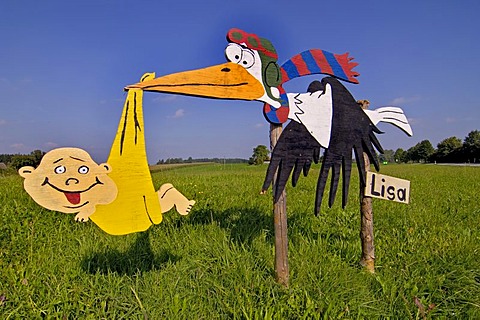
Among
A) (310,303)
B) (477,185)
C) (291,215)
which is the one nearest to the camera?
(310,303)

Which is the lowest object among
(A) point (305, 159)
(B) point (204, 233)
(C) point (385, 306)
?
(C) point (385, 306)

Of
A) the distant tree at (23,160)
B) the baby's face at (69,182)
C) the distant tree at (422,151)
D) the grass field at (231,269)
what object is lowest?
the grass field at (231,269)

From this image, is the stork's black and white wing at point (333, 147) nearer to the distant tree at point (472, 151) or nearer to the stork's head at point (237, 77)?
the stork's head at point (237, 77)

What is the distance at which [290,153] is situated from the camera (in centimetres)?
246

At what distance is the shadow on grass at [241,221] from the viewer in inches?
134

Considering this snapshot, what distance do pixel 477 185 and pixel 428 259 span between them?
5999 mm

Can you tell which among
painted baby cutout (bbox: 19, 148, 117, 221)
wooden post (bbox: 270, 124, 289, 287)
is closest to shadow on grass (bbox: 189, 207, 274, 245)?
wooden post (bbox: 270, 124, 289, 287)

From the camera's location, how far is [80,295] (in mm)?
2551

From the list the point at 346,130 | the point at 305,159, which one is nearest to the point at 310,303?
the point at 305,159

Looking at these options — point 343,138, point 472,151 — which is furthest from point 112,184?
point 472,151

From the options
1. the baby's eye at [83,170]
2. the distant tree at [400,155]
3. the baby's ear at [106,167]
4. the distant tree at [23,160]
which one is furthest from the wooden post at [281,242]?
the distant tree at [400,155]

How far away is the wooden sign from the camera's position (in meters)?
2.95

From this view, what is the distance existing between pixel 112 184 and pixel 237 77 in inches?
43.8

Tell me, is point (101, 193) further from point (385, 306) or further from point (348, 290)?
point (385, 306)
